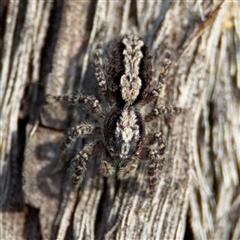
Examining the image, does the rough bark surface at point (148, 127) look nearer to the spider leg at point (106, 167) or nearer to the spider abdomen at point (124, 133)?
the spider leg at point (106, 167)

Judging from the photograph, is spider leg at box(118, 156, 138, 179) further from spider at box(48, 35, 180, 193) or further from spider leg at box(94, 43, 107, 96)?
spider leg at box(94, 43, 107, 96)

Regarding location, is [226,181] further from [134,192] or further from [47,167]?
[47,167]

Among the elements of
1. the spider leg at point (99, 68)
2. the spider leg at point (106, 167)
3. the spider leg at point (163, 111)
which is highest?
the spider leg at point (99, 68)

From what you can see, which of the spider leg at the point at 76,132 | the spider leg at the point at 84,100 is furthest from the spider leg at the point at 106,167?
the spider leg at the point at 84,100

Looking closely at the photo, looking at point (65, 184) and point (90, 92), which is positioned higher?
point (90, 92)

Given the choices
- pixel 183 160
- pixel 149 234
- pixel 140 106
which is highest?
pixel 140 106

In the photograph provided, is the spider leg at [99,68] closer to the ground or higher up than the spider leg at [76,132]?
higher up

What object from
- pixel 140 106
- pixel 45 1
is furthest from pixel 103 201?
pixel 45 1


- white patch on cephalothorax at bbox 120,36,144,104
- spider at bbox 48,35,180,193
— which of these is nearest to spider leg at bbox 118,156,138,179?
spider at bbox 48,35,180,193
